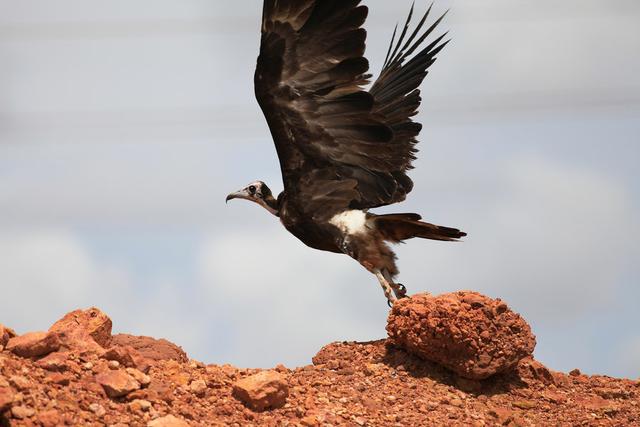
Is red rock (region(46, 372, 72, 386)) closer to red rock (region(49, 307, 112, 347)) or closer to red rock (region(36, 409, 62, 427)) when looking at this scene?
red rock (region(36, 409, 62, 427))

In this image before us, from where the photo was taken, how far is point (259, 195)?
13164 millimetres

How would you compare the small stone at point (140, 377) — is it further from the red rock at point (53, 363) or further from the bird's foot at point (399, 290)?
the bird's foot at point (399, 290)

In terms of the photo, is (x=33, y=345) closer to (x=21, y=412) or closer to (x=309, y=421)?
(x=21, y=412)

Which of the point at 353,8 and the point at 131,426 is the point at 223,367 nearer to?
the point at 131,426

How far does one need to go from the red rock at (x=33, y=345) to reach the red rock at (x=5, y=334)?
9cm

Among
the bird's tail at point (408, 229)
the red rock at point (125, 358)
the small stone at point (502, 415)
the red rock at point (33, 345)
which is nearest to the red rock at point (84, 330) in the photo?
the red rock at point (125, 358)

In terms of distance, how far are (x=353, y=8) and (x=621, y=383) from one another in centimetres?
498

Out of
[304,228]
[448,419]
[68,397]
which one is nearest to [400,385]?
[448,419]

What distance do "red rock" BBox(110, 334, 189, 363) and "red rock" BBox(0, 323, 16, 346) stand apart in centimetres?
127

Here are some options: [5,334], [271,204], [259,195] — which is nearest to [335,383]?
[5,334]

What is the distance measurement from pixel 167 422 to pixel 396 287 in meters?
4.39

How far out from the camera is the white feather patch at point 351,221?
1155 centimetres

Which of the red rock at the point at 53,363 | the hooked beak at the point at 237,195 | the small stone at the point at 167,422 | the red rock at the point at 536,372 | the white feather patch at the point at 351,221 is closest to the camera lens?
the small stone at the point at 167,422

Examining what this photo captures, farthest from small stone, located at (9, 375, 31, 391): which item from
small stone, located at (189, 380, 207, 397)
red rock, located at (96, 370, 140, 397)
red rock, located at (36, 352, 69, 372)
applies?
small stone, located at (189, 380, 207, 397)
